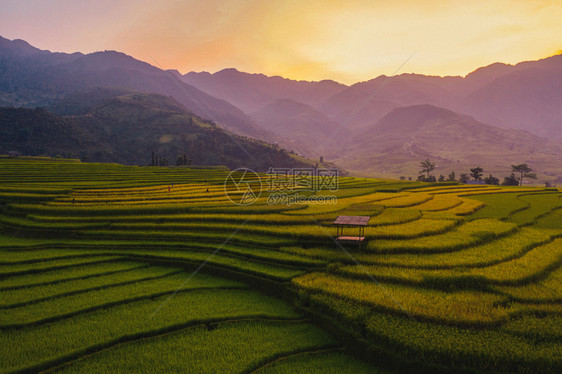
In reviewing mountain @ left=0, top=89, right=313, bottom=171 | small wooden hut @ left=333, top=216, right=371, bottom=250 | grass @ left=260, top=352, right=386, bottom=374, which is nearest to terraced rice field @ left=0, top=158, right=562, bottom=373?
grass @ left=260, top=352, right=386, bottom=374

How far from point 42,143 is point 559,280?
6805 inches

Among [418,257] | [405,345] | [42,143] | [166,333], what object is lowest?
[166,333]

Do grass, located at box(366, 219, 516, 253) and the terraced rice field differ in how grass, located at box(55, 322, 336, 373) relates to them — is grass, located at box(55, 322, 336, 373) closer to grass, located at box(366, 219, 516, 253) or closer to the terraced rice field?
the terraced rice field

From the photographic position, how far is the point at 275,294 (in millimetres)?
13781

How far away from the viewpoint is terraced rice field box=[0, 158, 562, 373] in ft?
29.8

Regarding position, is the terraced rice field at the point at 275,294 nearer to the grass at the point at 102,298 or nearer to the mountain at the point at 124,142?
the grass at the point at 102,298

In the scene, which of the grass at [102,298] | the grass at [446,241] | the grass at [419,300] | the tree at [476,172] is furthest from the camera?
the tree at [476,172]

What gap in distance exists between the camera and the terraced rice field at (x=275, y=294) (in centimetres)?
908

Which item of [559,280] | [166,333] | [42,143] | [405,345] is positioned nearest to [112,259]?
[166,333]

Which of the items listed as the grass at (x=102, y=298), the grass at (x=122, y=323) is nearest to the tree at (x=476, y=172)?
the grass at (x=102, y=298)

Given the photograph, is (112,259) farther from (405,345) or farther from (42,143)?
(42,143)

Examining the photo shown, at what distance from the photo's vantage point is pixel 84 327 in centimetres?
1072

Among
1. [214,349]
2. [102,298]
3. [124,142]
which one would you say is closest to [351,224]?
[214,349]

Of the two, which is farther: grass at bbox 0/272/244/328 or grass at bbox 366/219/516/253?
grass at bbox 366/219/516/253
